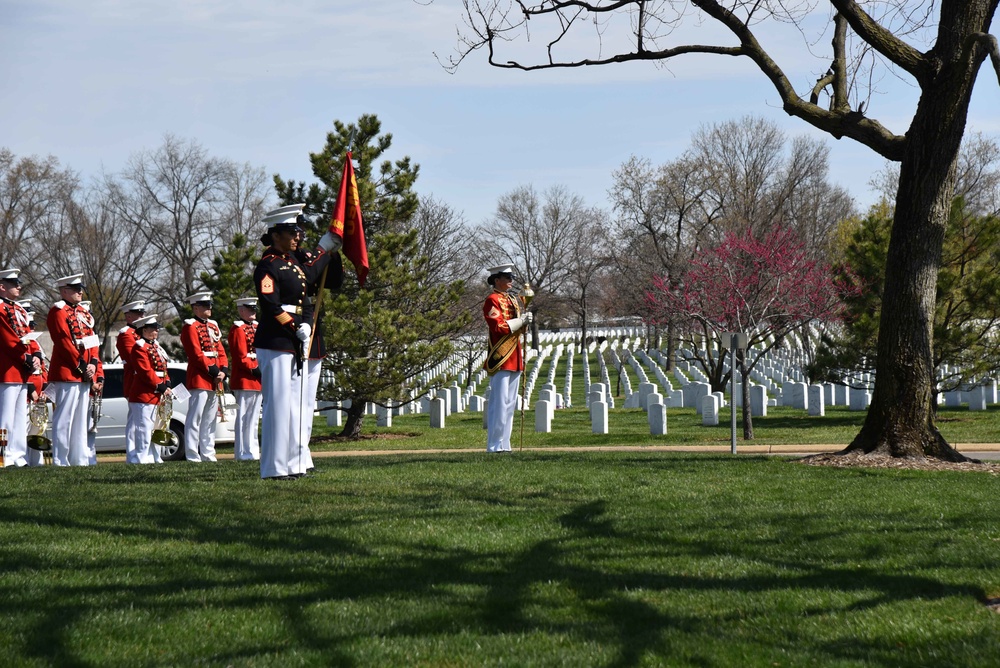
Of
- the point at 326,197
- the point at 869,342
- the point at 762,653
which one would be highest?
the point at 326,197

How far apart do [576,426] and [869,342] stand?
248 inches

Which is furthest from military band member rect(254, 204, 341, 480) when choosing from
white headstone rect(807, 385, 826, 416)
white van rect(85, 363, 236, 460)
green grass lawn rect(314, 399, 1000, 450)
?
white headstone rect(807, 385, 826, 416)

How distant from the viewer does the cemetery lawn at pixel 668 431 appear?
61.4 feet

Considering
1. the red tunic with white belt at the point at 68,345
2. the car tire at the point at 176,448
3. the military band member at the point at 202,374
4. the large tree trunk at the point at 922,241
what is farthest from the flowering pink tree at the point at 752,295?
the red tunic with white belt at the point at 68,345

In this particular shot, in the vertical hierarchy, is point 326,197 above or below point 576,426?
above

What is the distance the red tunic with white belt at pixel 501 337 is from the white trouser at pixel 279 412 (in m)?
4.03

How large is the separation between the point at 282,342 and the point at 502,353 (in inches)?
169

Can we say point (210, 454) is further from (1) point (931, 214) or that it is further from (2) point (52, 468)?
(1) point (931, 214)

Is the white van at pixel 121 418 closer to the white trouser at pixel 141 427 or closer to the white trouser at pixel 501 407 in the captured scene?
the white trouser at pixel 141 427

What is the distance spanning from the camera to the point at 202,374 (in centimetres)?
1488

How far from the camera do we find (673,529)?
7043mm

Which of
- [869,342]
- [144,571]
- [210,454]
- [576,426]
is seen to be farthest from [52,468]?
[869,342]

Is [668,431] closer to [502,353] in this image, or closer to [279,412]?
[502,353]

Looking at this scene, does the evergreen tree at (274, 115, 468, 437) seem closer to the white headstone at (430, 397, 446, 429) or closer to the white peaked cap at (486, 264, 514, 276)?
the white headstone at (430, 397, 446, 429)
